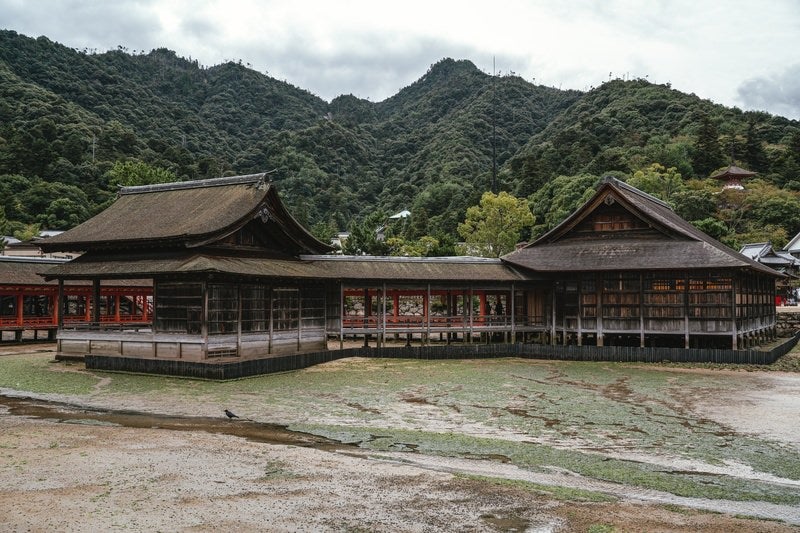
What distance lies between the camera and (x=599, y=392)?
2400 centimetres

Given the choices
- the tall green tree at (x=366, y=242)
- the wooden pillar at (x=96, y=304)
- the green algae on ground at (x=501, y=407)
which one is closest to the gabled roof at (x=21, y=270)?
the wooden pillar at (x=96, y=304)

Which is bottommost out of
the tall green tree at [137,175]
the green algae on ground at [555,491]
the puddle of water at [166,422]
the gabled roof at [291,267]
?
the green algae on ground at [555,491]

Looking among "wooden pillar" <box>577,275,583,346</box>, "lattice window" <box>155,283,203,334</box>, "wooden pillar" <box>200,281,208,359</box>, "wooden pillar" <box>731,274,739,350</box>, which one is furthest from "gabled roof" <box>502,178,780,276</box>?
"lattice window" <box>155,283,203,334</box>

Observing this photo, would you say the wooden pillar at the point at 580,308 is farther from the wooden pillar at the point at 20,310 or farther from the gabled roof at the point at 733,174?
the gabled roof at the point at 733,174

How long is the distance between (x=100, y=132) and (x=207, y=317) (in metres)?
73.8

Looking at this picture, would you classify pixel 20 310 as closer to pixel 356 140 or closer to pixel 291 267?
pixel 291 267

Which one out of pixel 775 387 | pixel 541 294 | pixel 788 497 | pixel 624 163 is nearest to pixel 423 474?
pixel 788 497

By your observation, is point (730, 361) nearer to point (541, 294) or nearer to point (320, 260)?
point (541, 294)

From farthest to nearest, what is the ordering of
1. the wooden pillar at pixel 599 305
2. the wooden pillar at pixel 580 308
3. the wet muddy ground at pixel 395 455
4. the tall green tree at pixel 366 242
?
the tall green tree at pixel 366 242
the wooden pillar at pixel 580 308
the wooden pillar at pixel 599 305
the wet muddy ground at pixel 395 455

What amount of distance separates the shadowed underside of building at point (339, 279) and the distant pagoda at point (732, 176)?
1832 inches

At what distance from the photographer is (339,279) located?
33625mm

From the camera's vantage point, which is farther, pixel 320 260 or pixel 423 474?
pixel 320 260

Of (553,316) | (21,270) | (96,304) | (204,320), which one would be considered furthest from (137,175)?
(553,316)

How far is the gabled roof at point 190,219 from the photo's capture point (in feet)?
94.5
